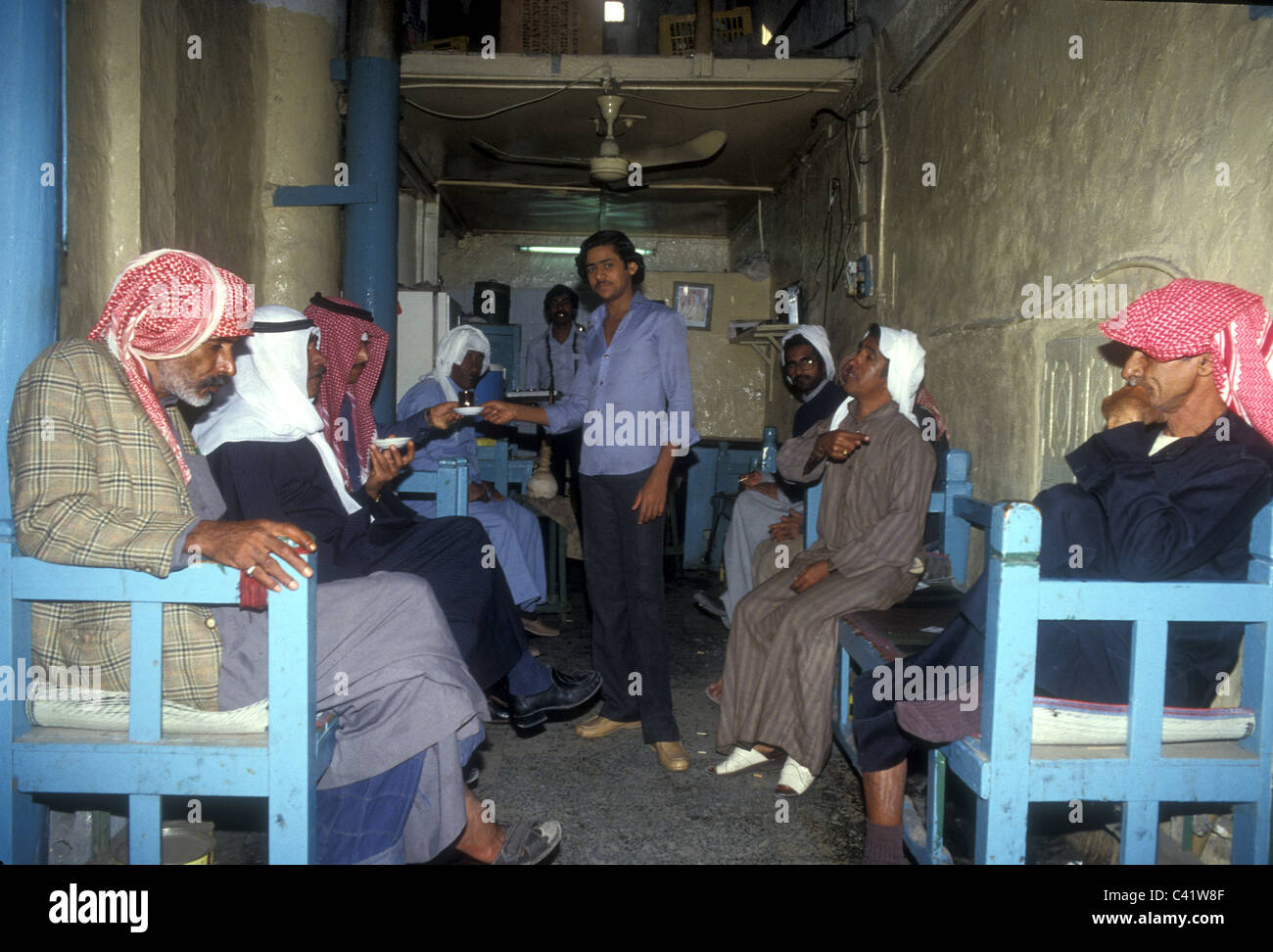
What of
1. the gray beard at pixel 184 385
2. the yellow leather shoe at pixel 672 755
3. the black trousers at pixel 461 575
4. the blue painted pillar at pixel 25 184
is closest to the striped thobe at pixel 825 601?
the yellow leather shoe at pixel 672 755

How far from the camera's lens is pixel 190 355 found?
1955mm

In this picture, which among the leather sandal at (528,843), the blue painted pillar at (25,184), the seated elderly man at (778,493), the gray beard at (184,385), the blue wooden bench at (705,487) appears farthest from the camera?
the blue wooden bench at (705,487)

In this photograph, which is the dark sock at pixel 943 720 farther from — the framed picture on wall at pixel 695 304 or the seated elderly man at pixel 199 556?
the framed picture on wall at pixel 695 304

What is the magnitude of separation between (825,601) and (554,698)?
1.03 meters

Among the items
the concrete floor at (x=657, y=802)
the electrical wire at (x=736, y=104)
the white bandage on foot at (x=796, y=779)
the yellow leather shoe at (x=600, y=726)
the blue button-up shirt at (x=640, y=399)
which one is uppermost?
the electrical wire at (x=736, y=104)

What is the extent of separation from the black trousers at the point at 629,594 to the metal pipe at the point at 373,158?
2.59m

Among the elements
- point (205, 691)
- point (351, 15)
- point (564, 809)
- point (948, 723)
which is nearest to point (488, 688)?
point (564, 809)

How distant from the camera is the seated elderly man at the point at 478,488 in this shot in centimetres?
443

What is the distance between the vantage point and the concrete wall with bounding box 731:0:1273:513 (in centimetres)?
204

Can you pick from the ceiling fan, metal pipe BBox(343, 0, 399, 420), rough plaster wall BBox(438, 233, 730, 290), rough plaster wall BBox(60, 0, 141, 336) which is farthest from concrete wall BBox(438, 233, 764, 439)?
rough plaster wall BBox(60, 0, 141, 336)

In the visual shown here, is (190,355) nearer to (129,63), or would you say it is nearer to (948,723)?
(129,63)

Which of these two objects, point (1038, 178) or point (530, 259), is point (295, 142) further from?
point (530, 259)

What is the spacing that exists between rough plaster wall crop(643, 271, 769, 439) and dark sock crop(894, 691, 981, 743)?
6821mm

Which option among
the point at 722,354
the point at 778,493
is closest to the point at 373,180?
A: the point at 778,493
